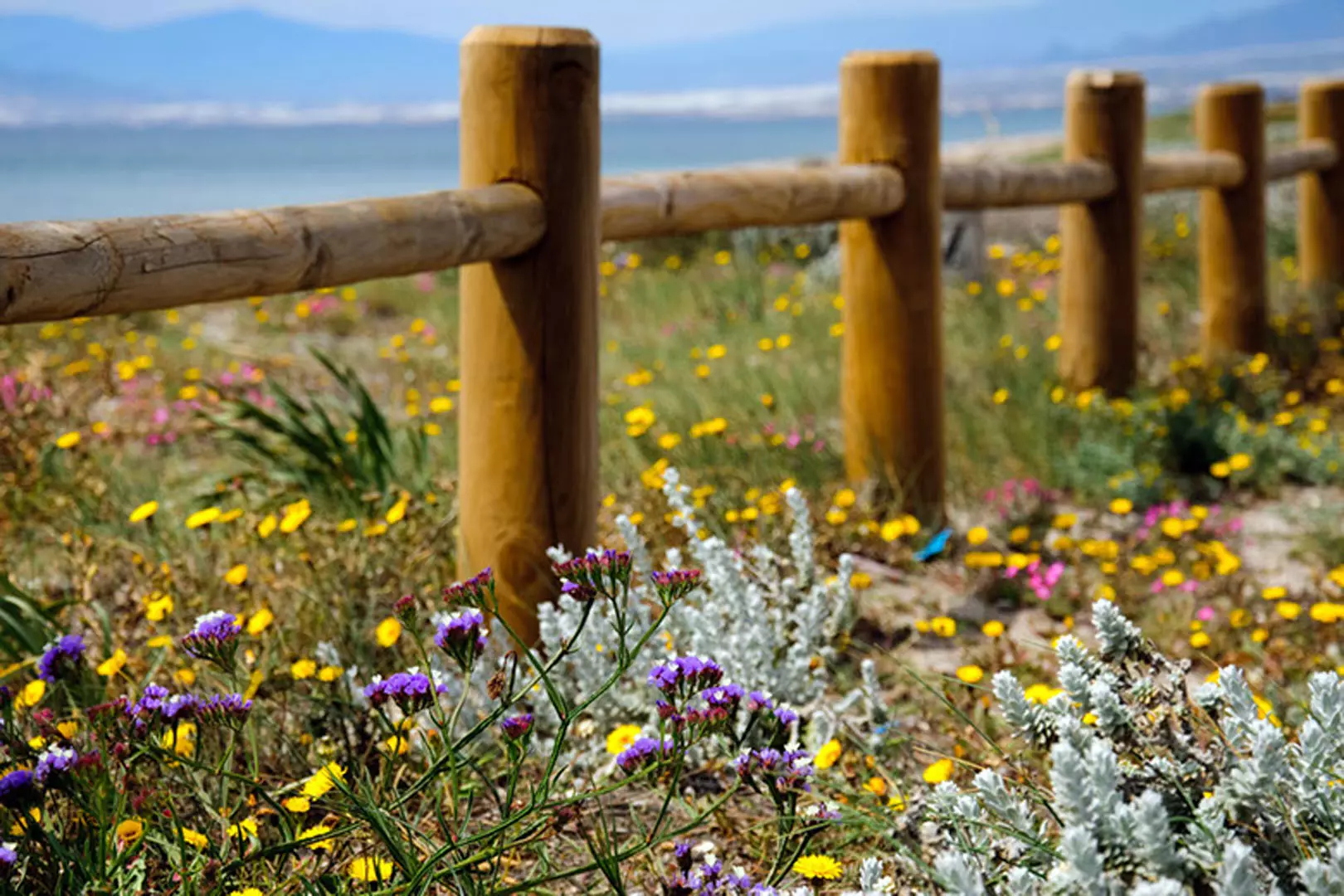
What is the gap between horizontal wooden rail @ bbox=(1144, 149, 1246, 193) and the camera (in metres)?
5.89

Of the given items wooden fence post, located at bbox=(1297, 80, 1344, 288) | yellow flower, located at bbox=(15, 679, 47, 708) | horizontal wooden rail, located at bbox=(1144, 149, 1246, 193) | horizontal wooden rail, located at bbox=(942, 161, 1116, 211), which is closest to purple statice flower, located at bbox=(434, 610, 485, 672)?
yellow flower, located at bbox=(15, 679, 47, 708)

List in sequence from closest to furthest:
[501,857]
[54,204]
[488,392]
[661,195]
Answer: [501,857], [488,392], [661,195], [54,204]

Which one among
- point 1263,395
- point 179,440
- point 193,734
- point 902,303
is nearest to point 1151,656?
point 193,734

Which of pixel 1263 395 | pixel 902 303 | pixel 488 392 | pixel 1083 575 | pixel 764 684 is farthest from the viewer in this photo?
pixel 1263 395

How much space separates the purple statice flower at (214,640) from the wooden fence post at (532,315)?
136 cm

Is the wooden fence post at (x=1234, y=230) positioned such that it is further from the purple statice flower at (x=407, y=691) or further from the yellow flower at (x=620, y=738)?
the purple statice flower at (x=407, y=691)

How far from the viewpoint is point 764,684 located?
2.88 m

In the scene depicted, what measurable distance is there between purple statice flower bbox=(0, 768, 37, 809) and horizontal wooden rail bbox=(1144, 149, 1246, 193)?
198 inches

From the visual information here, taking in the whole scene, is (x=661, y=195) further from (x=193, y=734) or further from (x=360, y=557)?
(x=193, y=734)

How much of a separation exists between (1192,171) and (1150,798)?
206 inches

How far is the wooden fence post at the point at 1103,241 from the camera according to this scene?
18.1 ft

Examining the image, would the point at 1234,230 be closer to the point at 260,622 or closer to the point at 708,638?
the point at 708,638

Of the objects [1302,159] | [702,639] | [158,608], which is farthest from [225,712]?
[1302,159]

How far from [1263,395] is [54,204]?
7089 cm
